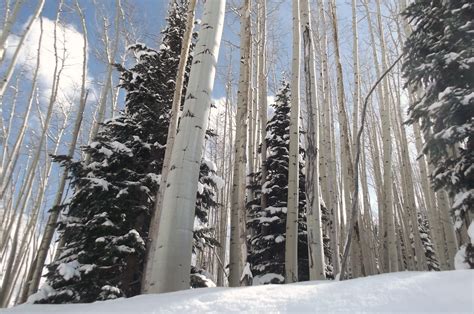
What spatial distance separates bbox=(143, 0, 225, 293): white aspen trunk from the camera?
2.25 m

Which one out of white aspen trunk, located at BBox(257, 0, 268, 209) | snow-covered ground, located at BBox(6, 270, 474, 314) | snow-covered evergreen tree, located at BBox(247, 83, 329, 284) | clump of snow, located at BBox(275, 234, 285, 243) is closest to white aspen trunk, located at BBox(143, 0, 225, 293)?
snow-covered ground, located at BBox(6, 270, 474, 314)

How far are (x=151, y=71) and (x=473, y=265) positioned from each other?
17.4 feet

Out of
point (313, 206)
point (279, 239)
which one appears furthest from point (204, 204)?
point (279, 239)

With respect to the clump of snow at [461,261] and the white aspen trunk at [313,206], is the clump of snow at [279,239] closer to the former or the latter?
the white aspen trunk at [313,206]

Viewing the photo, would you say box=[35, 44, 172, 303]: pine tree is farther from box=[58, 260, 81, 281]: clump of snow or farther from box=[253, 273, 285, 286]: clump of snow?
box=[253, 273, 285, 286]: clump of snow

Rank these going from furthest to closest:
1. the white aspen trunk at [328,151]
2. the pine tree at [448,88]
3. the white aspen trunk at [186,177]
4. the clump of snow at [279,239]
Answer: the clump of snow at [279,239], the white aspen trunk at [328,151], the pine tree at [448,88], the white aspen trunk at [186,177]

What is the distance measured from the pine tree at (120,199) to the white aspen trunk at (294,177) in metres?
1.18

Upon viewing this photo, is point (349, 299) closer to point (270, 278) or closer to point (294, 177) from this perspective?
point (294, 177)

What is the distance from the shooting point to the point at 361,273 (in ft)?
16.9

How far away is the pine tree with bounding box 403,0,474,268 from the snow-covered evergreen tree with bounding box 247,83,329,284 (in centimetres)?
416

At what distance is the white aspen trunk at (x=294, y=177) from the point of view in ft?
14.1

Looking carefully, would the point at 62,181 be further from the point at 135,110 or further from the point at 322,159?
the point at 322,159

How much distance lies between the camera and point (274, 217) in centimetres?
689

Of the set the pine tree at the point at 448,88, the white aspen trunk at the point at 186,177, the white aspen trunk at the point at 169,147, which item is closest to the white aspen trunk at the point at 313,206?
the pine tree at the point at 448,88
